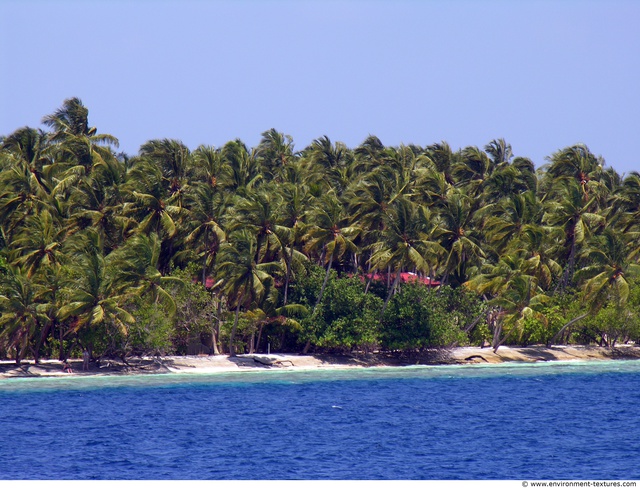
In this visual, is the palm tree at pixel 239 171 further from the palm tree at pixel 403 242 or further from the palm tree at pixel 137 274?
the palm tree at pixel 137 274

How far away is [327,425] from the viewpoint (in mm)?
43625

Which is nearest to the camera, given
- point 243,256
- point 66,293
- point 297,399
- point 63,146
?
point 297,399

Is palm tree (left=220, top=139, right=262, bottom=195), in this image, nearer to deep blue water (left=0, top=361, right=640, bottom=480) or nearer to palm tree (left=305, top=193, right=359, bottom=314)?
palm tree (left=305, top=193, right=359, bottom=314)

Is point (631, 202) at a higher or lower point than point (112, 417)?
higher

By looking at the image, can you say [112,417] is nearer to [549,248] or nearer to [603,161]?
[549,248]

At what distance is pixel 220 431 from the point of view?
137ft

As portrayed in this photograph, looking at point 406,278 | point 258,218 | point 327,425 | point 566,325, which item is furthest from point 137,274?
point 566,325

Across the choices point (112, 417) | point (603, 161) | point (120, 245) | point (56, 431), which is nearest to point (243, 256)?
point (120, 245)

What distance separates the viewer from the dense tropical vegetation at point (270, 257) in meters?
56.9

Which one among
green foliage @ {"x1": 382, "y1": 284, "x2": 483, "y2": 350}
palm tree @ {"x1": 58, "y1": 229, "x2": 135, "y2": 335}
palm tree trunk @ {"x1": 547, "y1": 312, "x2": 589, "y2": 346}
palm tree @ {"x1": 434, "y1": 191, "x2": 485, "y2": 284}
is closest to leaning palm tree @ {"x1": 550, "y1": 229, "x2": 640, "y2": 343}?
palm tree trunk @ {"x1": 547, "y1": 312, "x2": 589, "y2": 346}

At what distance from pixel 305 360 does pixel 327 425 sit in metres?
20.4

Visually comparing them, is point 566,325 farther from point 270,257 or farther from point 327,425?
point 327,425

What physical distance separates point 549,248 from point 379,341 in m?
16.9

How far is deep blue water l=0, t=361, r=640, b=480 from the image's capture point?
111 feet
